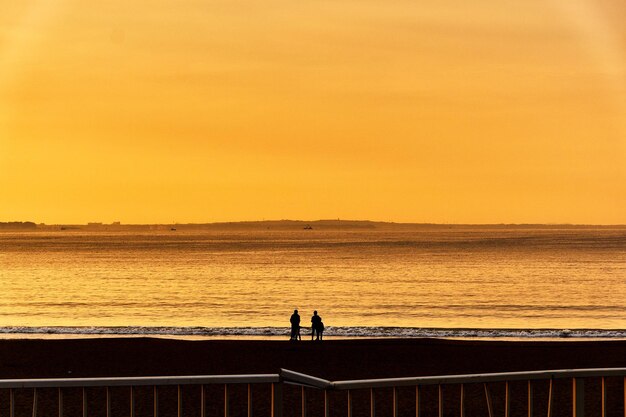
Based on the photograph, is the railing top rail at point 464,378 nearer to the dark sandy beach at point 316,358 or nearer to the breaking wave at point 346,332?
the dark sandy beach at point 316,358

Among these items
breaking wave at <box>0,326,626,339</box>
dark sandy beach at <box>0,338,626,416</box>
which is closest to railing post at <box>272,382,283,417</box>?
dark sandy beach at <box>0,338,626,416</box>

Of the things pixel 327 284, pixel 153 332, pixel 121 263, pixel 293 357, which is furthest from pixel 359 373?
pixel 121 263

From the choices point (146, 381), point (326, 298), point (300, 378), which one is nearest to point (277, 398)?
point (300, 378)

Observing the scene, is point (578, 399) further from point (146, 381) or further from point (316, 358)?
point (316, 358)

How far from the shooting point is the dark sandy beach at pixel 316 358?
2802 cm

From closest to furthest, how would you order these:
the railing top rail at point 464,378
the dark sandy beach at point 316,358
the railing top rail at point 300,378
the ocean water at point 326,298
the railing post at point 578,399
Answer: the railing top rail at point 300,378
the railing top rail at point 464,378
the railing post at point 578,399
the dark sandy beach at point 316,358
the ocean water at point 326,298

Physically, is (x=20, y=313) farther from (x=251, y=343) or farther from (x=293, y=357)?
(x=293, y=357)

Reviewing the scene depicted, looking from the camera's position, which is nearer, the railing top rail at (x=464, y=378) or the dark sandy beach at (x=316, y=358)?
the railing top rail at (x=464, y=378)

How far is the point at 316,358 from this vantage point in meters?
→ 32.2

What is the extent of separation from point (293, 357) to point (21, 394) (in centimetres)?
1209

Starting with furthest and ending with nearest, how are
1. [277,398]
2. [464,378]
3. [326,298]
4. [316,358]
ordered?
[326,298] < [316,358] < [464,378] < [277,398]

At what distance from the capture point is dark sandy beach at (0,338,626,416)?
28.0 m

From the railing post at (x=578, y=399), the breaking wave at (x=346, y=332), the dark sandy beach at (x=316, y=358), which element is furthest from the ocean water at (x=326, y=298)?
the railing post at (x=578, y=399)

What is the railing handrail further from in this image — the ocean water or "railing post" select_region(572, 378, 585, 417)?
the ocean water
